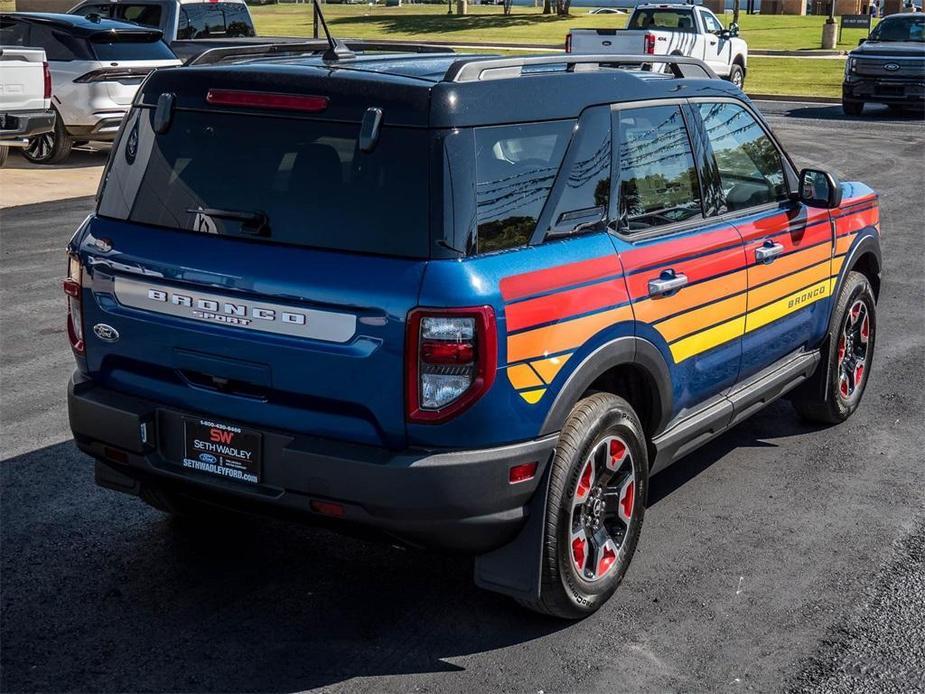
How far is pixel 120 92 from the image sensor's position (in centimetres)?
1653

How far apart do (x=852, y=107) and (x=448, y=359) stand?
77.4 ft

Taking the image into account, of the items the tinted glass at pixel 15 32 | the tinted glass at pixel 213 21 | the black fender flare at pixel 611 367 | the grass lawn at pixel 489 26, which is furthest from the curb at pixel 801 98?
the black fender flare at pixel 611 367

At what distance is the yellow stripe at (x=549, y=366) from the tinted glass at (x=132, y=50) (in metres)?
14.0

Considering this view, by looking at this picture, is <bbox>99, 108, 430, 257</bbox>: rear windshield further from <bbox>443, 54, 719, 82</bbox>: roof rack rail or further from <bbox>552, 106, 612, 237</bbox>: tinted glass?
<bbox>552, 106, 612, 237</bbox>: tinted glass

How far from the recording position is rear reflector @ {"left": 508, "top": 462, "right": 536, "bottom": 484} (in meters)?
4.07

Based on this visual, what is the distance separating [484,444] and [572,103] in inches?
52.2

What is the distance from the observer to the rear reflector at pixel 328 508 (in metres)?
4.02

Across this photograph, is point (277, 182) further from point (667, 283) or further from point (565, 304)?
point (667, 283)

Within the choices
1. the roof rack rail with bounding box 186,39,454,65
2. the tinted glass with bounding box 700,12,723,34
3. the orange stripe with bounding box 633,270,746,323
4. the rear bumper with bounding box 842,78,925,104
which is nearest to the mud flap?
the orange stripe with bounding box 633,270,746,323

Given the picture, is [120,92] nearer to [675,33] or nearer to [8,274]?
[8,274]

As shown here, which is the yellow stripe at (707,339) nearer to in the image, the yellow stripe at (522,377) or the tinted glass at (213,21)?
the yellow stripe at (522,377)

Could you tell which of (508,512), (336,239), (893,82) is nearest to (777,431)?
(508,512)

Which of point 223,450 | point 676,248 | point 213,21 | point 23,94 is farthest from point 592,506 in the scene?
point 213,21

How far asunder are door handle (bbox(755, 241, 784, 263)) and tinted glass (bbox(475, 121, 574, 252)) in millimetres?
1517
